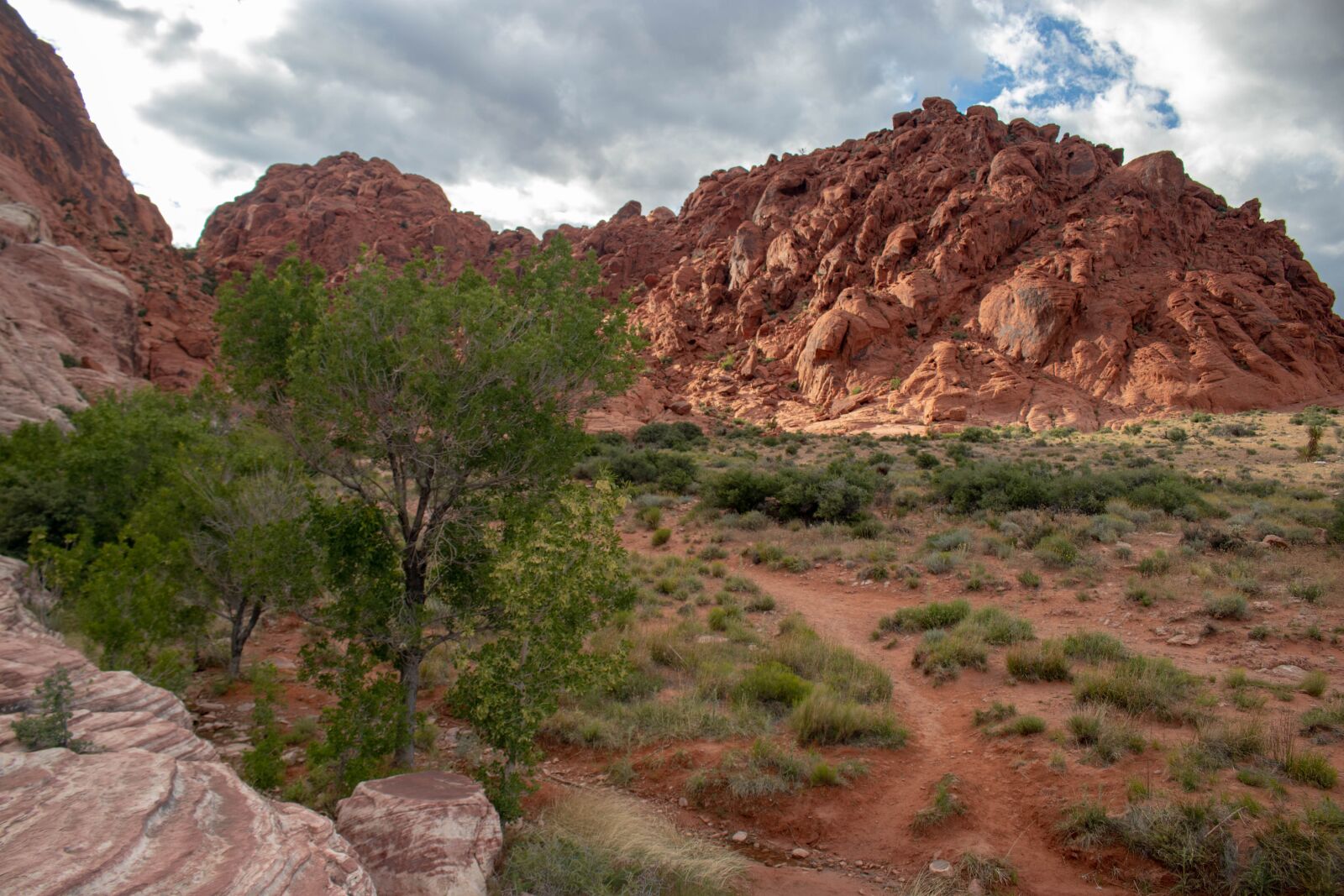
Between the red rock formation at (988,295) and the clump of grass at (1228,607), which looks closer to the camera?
the clump of grass at (1228,607)

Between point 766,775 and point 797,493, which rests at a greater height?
point 797,493

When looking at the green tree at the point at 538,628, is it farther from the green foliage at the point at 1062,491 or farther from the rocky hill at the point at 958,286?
the rocky hill at the point at 958,286

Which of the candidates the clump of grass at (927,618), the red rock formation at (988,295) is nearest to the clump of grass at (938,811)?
the clump of grass at (927,618)

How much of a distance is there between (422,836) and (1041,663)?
293 inches

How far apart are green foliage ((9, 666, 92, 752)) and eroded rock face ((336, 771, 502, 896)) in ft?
4.82

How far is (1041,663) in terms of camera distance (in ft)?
26.3

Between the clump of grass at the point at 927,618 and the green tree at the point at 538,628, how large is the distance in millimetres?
6529

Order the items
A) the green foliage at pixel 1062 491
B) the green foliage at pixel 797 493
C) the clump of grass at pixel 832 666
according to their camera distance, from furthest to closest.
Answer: the green foliage at pixel 797 493
the green foliage at pixel 1062 491
the clump of grass at pixel 832 666

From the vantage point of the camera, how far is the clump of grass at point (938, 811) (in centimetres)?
561

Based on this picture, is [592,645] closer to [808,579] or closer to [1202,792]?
[808,579]

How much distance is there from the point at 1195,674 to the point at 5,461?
18.0 meters

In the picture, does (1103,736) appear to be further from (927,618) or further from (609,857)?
(609,857)

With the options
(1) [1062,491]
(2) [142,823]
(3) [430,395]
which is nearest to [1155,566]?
(1) [1062,491]

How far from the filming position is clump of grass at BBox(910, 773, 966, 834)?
221 inches
